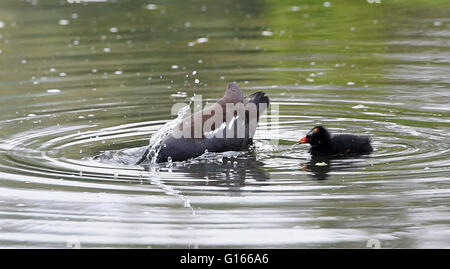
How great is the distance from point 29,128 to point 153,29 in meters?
7.71

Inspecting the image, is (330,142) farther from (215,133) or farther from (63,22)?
(63,22)

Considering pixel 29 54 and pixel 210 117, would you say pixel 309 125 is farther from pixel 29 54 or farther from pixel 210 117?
pixel 29 54

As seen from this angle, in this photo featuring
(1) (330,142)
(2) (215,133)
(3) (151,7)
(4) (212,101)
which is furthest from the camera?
(3) (151,7)

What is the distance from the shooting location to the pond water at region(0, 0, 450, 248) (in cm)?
632

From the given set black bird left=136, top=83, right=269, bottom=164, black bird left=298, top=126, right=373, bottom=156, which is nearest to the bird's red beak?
black bird left=298, top=126, right=373, bottom=156

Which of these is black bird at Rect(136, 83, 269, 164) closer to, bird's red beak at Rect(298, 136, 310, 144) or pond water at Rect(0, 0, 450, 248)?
pond water at Rect(0, 0, 450, 248)

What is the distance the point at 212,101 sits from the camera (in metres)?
11.1

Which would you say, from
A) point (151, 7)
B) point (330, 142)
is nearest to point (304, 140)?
point (330, 142)

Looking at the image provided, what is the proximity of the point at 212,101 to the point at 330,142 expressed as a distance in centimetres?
276

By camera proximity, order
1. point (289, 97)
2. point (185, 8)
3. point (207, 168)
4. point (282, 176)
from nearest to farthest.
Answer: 1. point (282, 176)
2. point (207, 168)
3. point (289, 97)
4. point (185, 8)

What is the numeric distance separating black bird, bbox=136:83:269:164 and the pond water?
0.16 metres

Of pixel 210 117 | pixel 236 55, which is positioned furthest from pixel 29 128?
pixel 236 55

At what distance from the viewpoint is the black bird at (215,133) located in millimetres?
8594

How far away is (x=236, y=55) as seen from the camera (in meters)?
14.3
